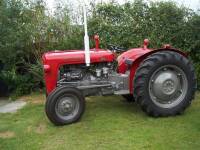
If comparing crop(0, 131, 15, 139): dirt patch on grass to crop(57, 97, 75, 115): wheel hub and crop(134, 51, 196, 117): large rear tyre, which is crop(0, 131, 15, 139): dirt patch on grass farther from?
crop(134, 51, 196, 117): large rear tyre

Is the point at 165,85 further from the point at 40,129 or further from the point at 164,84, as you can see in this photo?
the point at 40,129

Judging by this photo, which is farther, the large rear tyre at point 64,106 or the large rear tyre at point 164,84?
the large rear tyre at point 164,84

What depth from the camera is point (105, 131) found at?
21.4 ft

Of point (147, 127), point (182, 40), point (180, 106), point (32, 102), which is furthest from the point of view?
point (182, 40)

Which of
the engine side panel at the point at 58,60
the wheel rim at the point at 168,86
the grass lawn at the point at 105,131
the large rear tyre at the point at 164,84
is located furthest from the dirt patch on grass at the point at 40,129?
the wheel rim at the point at 168,86

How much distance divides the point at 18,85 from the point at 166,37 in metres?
3.70

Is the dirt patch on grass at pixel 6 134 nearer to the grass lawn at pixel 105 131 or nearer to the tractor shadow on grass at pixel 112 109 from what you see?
the grass lawn at pixel 105 131

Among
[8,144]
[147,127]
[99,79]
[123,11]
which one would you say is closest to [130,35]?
[123,11]

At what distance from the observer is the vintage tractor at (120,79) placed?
6965 mm

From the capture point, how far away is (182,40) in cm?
987

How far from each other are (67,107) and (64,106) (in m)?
0.05

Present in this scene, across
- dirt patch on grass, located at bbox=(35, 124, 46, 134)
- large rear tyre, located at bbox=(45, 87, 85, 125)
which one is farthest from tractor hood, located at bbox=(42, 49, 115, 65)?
dirt patch on grass, located at bbox=(35, 124, 46, 134)

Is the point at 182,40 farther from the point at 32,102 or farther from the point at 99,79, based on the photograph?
the point at 32,102

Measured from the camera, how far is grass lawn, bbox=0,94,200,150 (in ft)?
19.3
